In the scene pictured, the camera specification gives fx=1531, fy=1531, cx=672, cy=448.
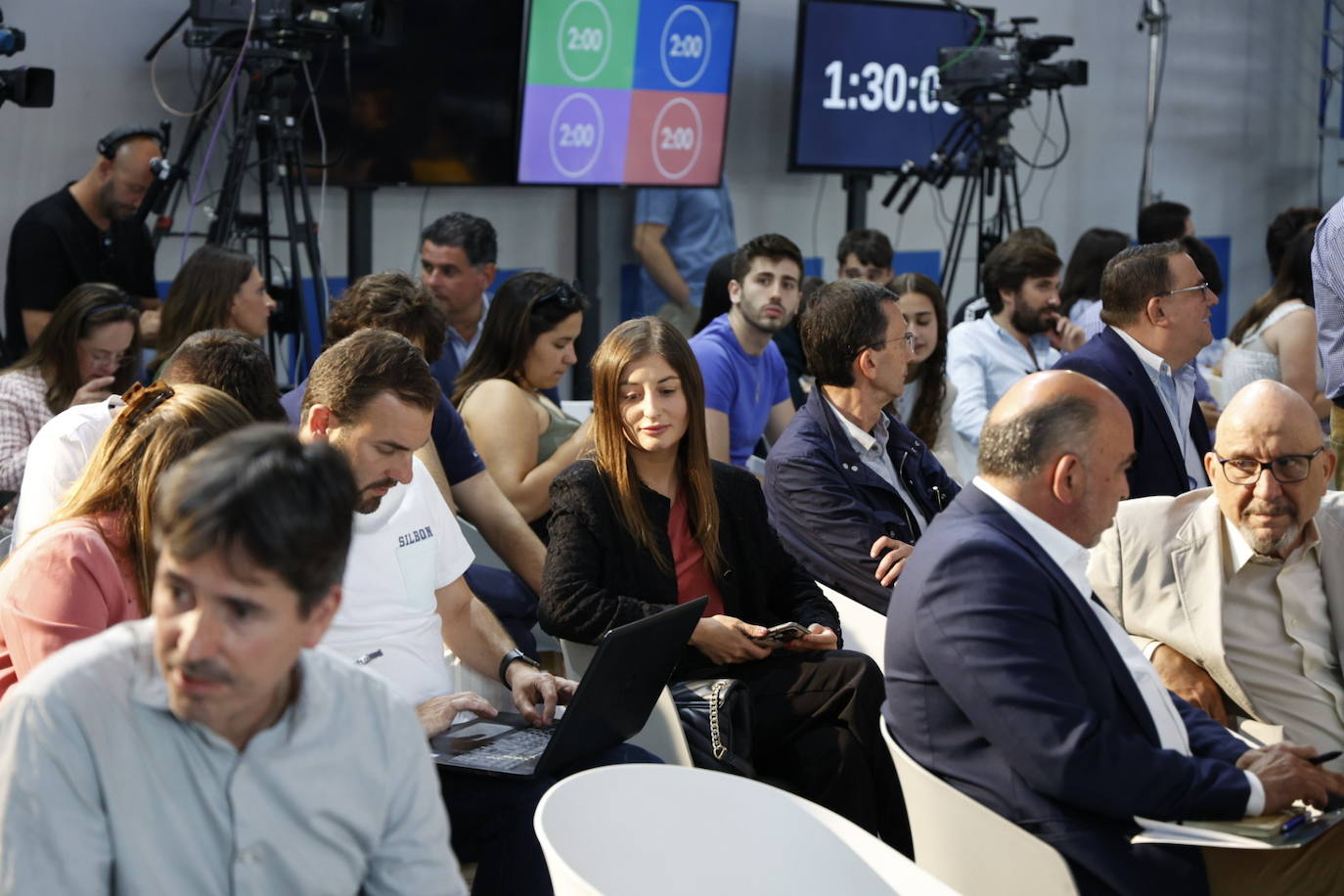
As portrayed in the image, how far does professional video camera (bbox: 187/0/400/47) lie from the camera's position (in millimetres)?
4723

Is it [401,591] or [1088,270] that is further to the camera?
[1088,270]

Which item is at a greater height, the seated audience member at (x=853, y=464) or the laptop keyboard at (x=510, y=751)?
the seated audience member at (x=853, y=464)

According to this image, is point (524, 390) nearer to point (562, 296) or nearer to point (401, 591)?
point (562, 296)

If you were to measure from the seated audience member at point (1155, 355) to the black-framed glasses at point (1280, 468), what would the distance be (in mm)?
943

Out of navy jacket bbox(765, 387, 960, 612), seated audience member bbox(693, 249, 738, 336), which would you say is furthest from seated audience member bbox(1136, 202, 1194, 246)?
navy jacket bbox(765, 387, 960, 612)

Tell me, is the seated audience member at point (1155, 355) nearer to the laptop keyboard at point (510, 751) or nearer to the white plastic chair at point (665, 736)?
the white plastic chair at point (665, 736)

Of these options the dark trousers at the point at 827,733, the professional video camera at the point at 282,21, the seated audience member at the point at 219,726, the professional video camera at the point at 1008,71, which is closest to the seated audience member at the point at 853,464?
the dark trousers at the point at 827,733

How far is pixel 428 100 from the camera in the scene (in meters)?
5.92

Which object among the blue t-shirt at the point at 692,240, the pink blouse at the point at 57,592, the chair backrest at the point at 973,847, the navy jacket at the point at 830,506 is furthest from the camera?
the blue t-shirt at the point at 692,240

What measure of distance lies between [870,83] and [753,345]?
304cm

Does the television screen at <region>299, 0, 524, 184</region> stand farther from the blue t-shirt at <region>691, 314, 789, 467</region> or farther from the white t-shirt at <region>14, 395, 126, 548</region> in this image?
the white t-shirt at <region>14, 395, 126, 548</region>

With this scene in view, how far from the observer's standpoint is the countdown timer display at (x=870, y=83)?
23.4 feet

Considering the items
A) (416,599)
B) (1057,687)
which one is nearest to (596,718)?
(416,599)

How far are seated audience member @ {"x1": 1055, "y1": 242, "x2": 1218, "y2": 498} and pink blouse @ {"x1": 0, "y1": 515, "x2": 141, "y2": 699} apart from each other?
2.48m
